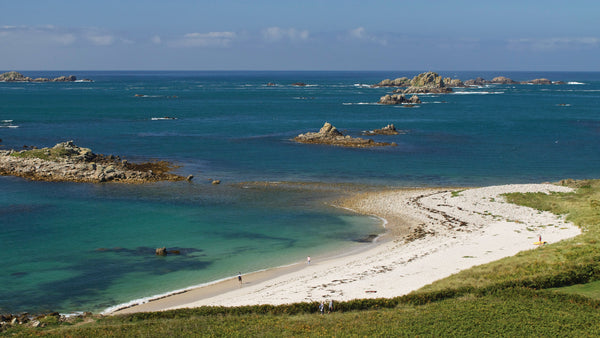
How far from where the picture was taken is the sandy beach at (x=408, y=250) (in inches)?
1304

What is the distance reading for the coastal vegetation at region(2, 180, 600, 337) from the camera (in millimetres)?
25875

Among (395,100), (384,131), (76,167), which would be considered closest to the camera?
(76,167)

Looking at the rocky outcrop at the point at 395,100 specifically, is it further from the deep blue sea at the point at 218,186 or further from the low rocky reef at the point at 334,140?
the low rocky reef at the point at 334,140

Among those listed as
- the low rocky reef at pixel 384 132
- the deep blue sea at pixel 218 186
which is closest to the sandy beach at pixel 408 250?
the deep blue sea at pixel 218 186

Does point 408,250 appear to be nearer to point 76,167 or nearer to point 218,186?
point 218,186

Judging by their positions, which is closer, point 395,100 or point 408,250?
point 408,250

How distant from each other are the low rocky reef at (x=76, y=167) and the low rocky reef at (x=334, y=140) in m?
30.2

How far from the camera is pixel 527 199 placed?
5378 centimetres

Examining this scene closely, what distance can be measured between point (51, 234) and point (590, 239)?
4248 centimetres

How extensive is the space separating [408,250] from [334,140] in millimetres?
55679

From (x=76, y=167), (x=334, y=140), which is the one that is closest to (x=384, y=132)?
(x=334, y=140)

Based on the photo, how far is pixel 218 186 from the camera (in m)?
64.4

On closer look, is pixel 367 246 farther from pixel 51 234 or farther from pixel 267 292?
pixel 51 234

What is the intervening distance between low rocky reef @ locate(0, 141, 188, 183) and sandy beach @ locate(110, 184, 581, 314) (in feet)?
88.9
